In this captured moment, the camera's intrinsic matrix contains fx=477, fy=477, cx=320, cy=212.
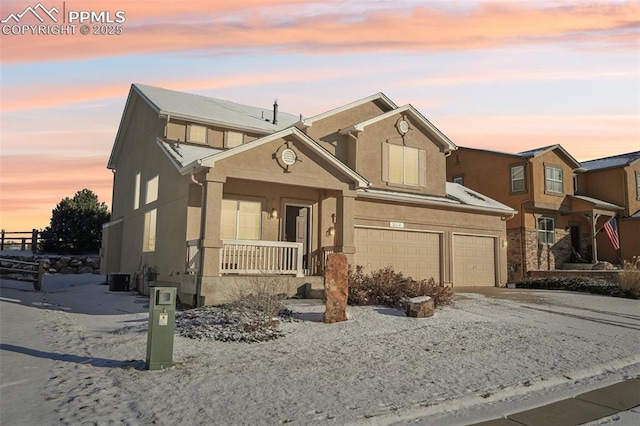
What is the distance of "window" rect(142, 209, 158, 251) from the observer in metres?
16.5

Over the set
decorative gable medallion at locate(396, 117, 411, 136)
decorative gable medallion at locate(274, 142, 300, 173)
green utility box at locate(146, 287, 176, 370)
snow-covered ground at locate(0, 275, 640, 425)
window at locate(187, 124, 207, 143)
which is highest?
decorative gable medallion at locate(396, 117, 411, 136)

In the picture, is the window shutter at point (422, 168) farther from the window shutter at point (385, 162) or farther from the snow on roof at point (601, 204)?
the snow on roof at point (601, 204)

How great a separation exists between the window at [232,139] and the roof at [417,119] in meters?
3.88

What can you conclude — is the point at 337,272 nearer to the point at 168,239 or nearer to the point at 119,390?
the point at 119,390

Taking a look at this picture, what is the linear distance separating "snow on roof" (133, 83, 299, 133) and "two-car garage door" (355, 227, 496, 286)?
5.67 metres

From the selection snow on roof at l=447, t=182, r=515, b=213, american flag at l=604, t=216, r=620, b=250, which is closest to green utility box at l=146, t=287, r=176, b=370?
snow on roof at l=447, t=182, r=515, b=213

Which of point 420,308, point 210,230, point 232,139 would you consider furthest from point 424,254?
point 210,230

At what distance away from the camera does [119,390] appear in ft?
18.7

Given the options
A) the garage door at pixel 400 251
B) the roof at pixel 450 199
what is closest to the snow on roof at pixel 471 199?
the roof at pixel 450 199

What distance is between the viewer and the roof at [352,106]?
17.6 m

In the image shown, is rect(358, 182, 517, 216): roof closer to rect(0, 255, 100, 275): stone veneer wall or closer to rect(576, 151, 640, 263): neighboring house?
rect(576, 151, 640, 263): neighboring house

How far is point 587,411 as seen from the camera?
217 inches

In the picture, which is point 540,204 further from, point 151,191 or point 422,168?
point 151,191

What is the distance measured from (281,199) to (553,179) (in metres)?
18.0
